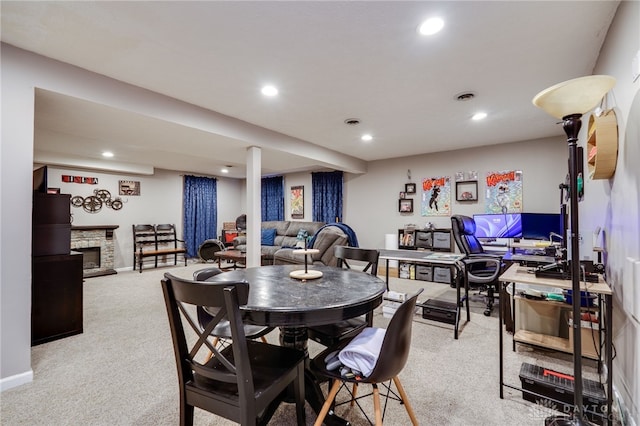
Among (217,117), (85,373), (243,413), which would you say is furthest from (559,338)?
(217,117)

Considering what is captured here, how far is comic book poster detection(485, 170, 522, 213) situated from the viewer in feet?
15.1

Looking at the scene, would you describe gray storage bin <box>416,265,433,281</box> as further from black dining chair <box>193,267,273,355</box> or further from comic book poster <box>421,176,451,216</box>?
black dining chair <box>193,267,273,355</box>

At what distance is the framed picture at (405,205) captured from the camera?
18.7ft

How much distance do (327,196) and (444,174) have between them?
8.70 feet

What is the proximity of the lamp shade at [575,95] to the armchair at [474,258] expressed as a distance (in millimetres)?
1903

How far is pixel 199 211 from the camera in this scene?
7574mm

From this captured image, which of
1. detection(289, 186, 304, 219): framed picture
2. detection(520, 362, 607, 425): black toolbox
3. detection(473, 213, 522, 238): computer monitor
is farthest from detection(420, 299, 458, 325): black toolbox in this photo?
detection(289, 186, 304, 219): framed picture

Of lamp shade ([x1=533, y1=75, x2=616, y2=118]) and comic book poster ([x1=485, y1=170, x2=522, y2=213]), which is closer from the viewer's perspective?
lamp shade ([x1=533, y1=75, x2=616, y2=118])

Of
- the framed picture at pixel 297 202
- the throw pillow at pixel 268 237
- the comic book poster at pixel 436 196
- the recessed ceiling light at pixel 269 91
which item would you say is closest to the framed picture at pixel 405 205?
the comic book poster at pixel 436 196

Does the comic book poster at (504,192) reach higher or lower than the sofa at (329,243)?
higher

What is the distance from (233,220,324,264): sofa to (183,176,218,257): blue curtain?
4.59 feet

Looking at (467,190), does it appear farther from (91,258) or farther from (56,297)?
(91,258)

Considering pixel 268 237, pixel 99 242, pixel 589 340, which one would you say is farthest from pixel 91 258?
pixel 589 340

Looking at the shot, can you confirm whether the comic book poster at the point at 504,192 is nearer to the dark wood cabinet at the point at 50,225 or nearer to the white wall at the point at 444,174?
the white wall at the point at 444,174
